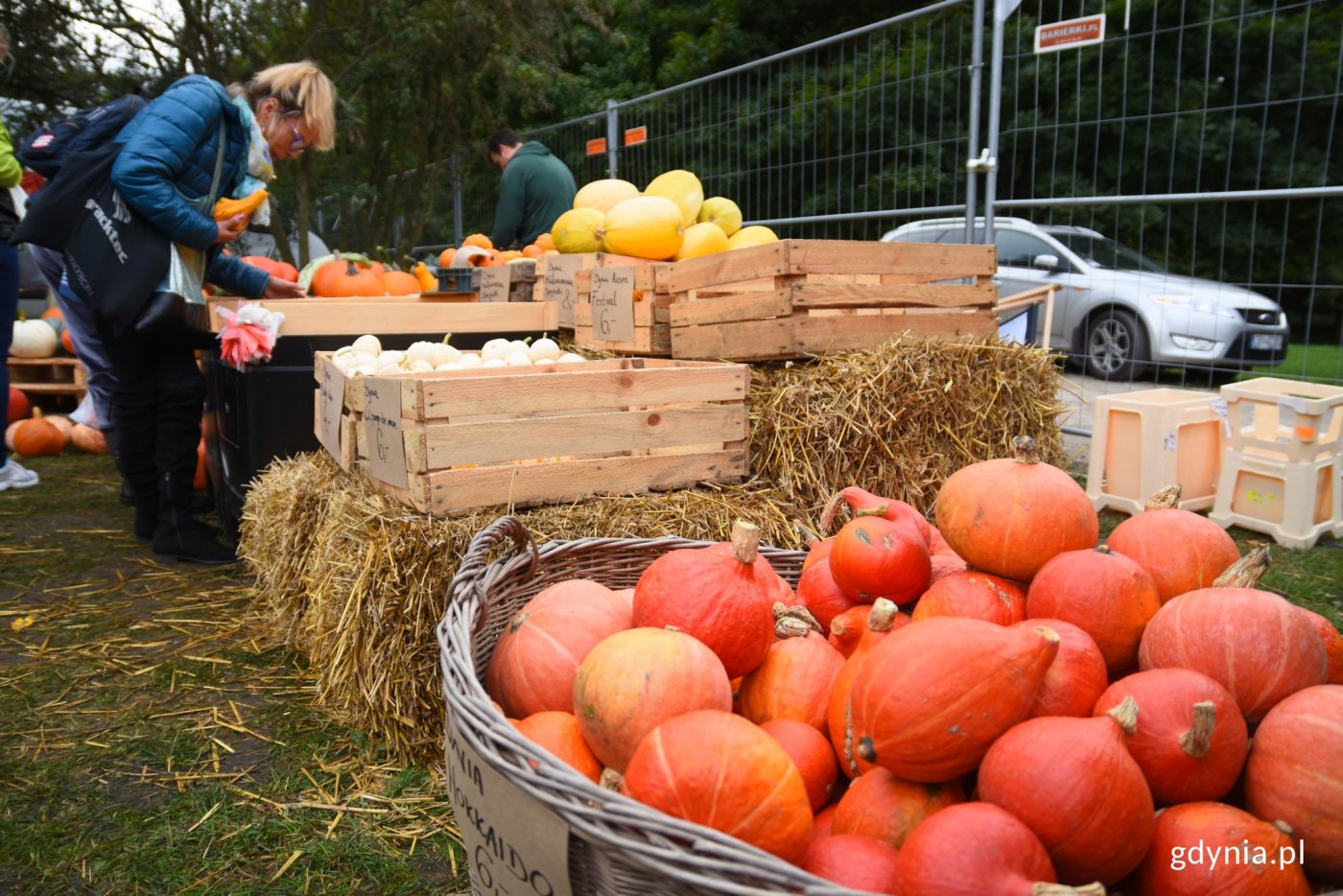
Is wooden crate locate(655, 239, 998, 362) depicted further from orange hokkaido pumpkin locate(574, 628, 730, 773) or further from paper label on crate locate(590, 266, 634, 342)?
orange hokkaido pumpkin locate(574, 628, 730, 773)

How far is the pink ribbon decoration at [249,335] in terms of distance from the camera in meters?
3.34

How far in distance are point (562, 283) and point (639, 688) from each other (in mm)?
3000

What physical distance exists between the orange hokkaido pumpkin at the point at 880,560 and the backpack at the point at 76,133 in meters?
3.26

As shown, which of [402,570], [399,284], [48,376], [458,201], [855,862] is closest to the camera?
[855,862]

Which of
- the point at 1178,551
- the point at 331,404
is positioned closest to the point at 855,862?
the point at 1178,551

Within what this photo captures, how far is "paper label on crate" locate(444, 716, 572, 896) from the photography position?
98 centimetres

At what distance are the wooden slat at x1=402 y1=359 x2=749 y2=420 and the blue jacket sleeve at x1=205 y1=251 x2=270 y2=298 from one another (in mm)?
1913

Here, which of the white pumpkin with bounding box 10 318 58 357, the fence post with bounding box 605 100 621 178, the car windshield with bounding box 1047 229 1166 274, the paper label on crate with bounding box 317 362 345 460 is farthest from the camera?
the fence post with bounding box 605 100 621 178

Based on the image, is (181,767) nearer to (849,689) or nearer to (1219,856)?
(849,689)

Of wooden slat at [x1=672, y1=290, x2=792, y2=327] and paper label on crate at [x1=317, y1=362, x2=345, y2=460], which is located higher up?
wooden slat at [x1=672, y1=290, x2=792, y2=327]

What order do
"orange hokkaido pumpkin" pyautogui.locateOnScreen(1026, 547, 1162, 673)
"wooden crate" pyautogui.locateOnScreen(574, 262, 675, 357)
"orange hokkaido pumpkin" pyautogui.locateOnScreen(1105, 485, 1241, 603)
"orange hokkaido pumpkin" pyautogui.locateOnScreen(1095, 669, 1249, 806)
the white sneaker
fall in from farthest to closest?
the white sneaker
"wooden crate" pyautogui.locateOnScreen(574, 262, 675, 357)
"orange hokkaido pumpkin" pyautogui.locateOnScreen(1105, 485, 1241, 603)
"orange hokkaido pumpkin" pyautogui.locateOnScreen(1026, 547, 1162, 673)
"orange hokkaido pumpkin" pyautogui.locateOnScreen(1095, 669, 1249, 806)

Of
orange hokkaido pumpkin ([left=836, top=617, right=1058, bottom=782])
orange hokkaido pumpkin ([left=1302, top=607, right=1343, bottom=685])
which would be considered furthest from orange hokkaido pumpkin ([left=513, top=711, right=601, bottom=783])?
orange hokkaido pumpkin ([left=1302, top=607, right=1343, bottom=685])

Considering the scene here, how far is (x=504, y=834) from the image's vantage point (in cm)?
106

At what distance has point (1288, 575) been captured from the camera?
3510 mm
